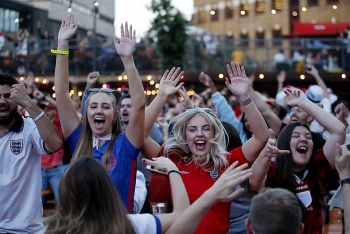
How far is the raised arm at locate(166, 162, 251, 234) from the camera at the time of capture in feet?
11.4

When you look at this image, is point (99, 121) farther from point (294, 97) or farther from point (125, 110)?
point (125, 110)

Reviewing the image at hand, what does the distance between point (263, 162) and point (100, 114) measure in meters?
1.14

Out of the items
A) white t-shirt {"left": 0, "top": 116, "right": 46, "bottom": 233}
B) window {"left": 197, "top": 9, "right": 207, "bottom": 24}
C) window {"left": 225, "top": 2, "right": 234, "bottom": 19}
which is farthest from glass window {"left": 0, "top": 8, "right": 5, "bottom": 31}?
window {"left": 197, "top": 9, "right": 207, "bottom": 24}

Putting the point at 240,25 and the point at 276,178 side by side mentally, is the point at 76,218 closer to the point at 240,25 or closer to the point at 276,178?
the point at 276,178

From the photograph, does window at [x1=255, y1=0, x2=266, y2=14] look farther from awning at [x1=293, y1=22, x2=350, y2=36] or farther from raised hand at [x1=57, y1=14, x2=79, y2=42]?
raised hand at [x1=57, y1=14, x2=79, y2=42]

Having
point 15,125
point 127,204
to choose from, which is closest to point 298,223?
point 127,204

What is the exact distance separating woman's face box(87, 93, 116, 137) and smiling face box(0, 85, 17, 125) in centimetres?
61

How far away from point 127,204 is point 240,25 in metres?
37.9

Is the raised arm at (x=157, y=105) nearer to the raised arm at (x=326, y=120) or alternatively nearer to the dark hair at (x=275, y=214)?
the raised arm at (x=326, y=120)

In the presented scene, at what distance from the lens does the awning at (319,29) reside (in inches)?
1036

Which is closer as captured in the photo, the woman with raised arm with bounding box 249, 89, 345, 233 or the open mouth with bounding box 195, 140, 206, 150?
the open mouth with bounding box 195, 140, 206, 150

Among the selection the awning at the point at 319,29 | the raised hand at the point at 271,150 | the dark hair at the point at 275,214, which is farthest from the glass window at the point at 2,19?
the dark hair at the point at 275,214

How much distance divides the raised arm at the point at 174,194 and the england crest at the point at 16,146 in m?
1.53

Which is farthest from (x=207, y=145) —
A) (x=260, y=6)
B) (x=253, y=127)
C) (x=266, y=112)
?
(x=260, y=6)
